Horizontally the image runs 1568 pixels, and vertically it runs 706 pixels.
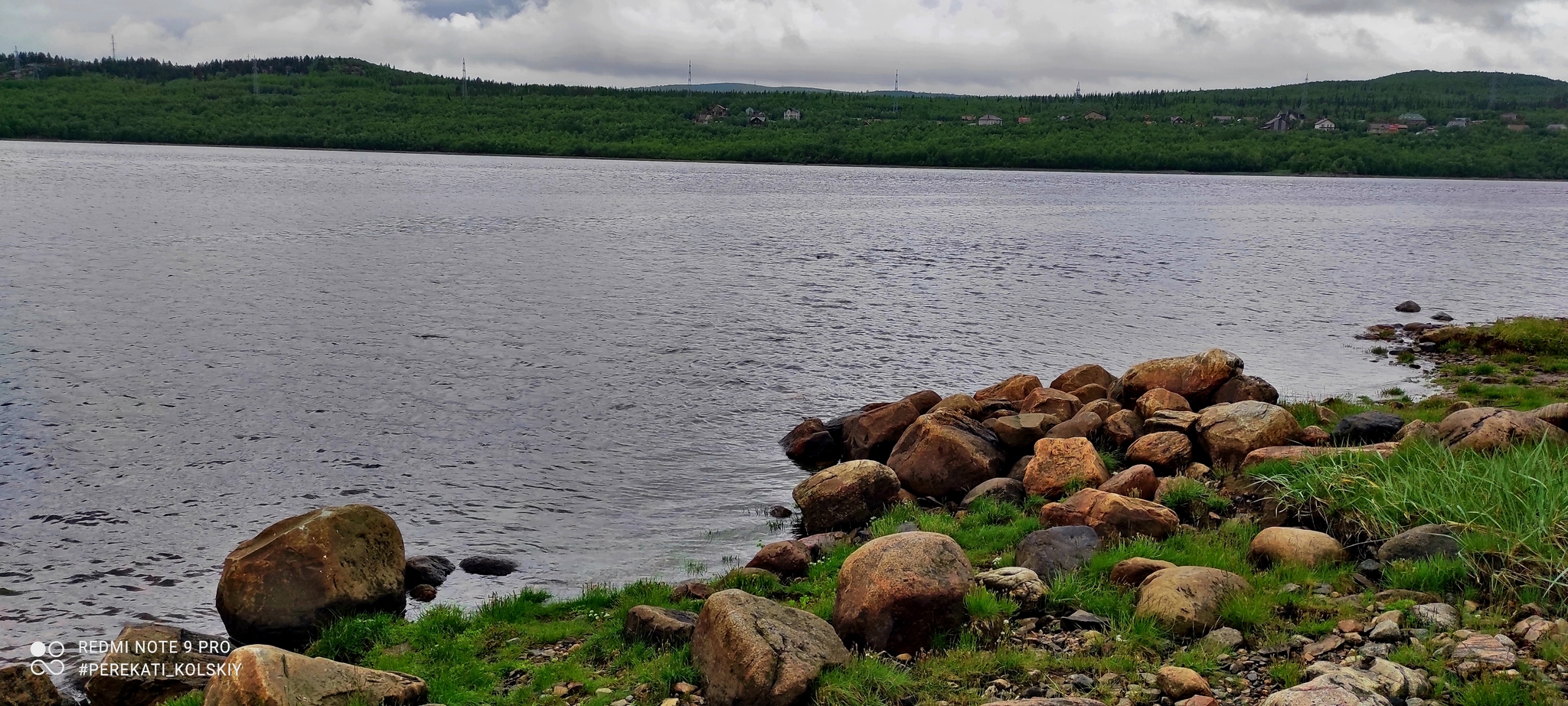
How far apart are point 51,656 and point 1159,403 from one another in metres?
15.2

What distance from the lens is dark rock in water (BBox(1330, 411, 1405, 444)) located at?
1596cm

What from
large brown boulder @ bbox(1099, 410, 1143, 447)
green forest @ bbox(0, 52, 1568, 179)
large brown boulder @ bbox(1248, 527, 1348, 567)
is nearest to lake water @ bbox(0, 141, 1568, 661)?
large brown boulder @ bbox(1099, 410, 1143, 447)

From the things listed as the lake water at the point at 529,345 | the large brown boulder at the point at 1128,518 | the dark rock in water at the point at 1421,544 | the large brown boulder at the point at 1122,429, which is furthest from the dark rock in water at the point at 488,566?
the dark rock in water at the point at 1421,544

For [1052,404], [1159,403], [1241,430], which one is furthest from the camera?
[1052,404]

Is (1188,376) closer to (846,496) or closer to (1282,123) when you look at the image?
(846,496)

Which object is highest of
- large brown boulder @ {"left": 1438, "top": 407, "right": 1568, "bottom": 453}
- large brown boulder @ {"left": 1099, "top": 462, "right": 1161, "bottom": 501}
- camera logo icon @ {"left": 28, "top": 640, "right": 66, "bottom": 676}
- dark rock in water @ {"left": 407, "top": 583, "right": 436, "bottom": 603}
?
large brown boulder @ {"left": 1438, "top": 407, "right": 1568, "bottom": 453}

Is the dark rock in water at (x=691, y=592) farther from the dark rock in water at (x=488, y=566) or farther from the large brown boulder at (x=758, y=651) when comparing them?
the dark rock in water at (x=488, y=566)

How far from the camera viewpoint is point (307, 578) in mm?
11477

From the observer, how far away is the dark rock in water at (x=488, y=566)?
13.4 metres

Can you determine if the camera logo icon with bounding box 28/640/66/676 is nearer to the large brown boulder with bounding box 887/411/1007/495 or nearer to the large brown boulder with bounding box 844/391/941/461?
the large brown boulder with bounding box 887/411/1007/495

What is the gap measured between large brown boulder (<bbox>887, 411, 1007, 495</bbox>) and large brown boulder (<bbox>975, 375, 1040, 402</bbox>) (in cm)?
433

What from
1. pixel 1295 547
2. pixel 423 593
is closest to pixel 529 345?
pixel 423 593

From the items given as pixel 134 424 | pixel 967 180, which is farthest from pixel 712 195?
pixel 134 424

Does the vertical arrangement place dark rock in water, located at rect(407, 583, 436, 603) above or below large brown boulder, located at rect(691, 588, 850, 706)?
below
